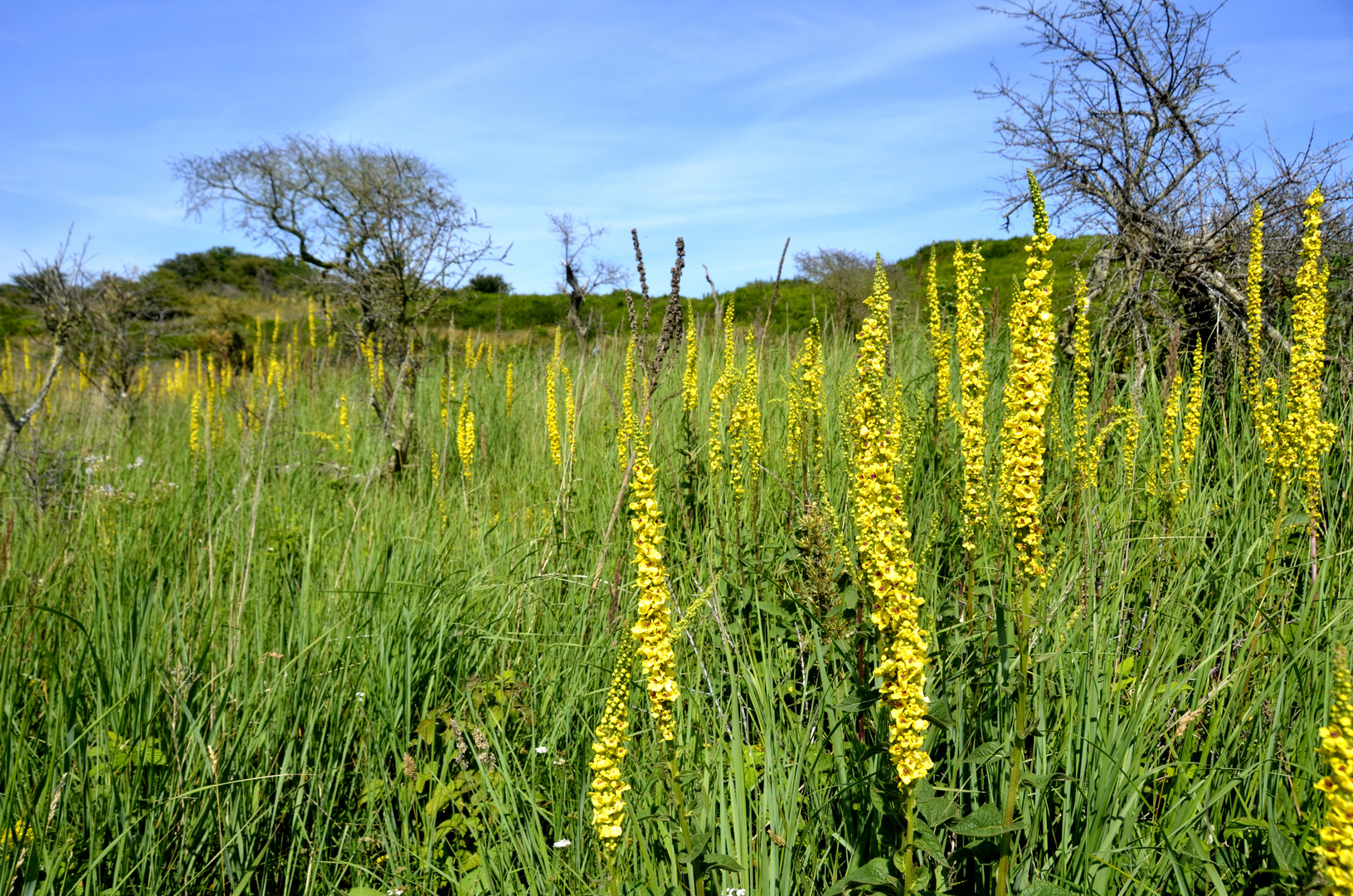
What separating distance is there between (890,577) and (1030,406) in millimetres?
472

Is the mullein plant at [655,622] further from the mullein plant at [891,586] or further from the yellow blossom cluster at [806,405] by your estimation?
the yellow blossom cluster at [806,405]

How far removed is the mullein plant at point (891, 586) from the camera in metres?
1.22

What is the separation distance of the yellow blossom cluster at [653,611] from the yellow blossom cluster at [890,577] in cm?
36

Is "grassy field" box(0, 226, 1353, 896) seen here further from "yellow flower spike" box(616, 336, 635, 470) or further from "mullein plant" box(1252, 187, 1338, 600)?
"yellow flower spike" box(616, 336, 635, 470)

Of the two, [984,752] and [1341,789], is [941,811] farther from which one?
[1341,789]

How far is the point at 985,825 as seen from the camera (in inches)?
51.5

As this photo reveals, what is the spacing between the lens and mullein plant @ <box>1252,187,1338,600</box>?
2639mm

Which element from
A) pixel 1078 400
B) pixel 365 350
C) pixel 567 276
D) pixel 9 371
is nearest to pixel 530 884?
pixel 1078 400

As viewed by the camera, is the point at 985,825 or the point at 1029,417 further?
the point at 1029,417

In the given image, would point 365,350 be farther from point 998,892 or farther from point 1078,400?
point 998,892

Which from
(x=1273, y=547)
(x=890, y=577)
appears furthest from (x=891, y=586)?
(x=1273, y=547)

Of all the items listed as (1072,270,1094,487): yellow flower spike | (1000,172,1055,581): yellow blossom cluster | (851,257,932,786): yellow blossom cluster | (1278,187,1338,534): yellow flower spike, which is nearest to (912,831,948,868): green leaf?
(851,257,932,786): yellow blossom cluster

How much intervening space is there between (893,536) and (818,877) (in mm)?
969

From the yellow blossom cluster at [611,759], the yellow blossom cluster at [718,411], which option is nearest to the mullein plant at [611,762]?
the yellow blossom cluster at [611,759]
